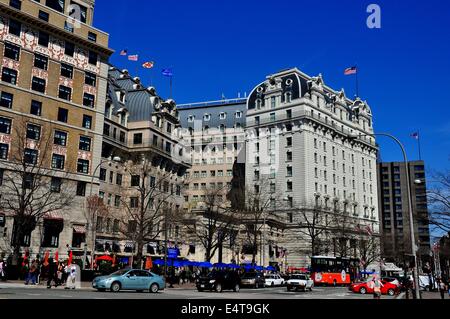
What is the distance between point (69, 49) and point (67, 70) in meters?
2.91

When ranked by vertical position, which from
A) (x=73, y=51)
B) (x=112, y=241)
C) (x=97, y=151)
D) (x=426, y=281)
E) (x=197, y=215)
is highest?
(x=73, y=51)

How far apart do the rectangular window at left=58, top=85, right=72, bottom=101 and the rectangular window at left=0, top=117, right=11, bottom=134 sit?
7.52 metres

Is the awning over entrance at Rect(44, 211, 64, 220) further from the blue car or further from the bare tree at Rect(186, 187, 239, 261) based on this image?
the blue car

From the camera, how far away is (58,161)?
57250 millimetres

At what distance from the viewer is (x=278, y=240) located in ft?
288

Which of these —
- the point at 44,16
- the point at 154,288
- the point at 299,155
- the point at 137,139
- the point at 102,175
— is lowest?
the point at 154,288

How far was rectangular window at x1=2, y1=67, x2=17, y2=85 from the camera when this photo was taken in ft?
175

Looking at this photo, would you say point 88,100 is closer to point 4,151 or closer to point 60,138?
point 60,138

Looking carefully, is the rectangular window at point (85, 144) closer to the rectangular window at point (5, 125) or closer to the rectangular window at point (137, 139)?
the rectangular window at point (5, 125)

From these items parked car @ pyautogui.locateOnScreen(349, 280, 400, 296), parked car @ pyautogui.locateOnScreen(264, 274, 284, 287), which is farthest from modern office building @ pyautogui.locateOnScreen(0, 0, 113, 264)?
parked car @ pyautogui.locateOnScreen(349, 280, 400, 296)

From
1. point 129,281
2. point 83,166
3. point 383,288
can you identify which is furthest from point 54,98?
point 383,288

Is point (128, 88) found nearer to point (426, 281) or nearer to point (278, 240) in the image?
point (278, 240)

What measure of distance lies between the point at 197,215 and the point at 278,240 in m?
22.8
